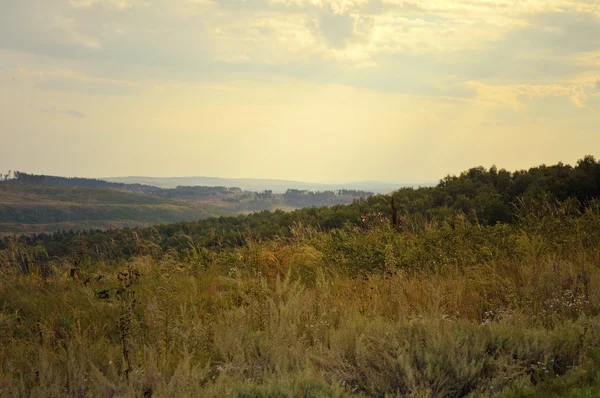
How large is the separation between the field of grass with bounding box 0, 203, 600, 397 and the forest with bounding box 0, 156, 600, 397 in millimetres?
24

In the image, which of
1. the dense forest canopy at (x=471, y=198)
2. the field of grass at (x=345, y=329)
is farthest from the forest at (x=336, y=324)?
the dense forest canopy at (x=471, y=198)

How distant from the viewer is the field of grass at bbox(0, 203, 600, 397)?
418 cm

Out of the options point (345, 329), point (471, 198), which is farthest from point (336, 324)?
point (471, 198)

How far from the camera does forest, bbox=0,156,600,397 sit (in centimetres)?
420

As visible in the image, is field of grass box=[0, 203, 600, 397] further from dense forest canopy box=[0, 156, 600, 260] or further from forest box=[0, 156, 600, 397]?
dense forest canopy box=[0, 156, 600, 260]

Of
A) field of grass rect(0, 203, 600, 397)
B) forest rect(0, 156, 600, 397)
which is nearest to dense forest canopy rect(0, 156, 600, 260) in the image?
forest rect(0, 156, 600, 397)

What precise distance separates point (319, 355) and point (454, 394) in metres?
1.32

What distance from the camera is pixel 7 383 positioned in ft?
14.6

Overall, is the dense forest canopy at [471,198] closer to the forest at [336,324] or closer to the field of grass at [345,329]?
the forest at [336,324]

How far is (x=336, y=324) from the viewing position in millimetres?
5996

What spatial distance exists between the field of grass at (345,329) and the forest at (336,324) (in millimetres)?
24

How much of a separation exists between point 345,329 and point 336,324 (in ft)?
3.22

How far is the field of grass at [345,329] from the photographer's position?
13.7 feet

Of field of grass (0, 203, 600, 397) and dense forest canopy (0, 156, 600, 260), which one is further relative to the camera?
dense forest canopy (0, 156, 600, 260)
